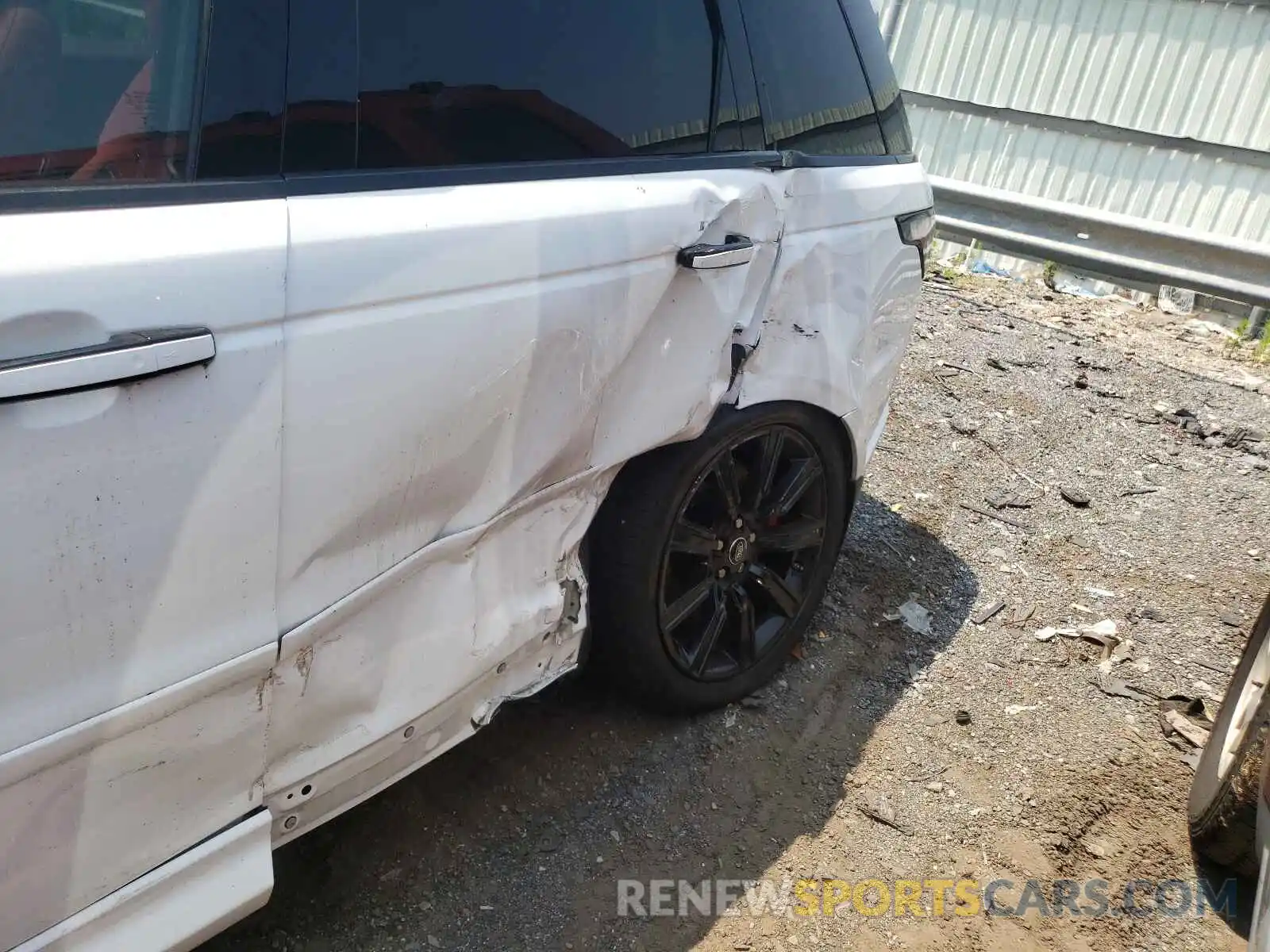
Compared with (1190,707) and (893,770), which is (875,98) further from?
(1190,707)

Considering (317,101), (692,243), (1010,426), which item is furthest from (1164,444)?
(317,101)

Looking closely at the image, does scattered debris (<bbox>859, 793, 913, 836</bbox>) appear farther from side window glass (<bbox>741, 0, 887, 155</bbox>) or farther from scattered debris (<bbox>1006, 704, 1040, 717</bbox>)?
side window glass (<bbox>741, 0, 887, 155</bbox>)

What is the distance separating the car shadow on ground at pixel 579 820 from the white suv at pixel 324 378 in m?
0.50

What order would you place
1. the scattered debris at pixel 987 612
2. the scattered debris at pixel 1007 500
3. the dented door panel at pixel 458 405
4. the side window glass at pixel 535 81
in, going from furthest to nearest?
the scattered debris at pixel 1007 500 → the scattered debris at pixel 987 612 → the side window glass at pixel 535 81 → the dented door panel at pixel 458 405

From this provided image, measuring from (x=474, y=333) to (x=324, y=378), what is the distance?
1.00 ft

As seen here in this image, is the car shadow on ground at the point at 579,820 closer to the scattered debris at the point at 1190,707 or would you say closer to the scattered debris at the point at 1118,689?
the scattered debris at the point at 1118,689

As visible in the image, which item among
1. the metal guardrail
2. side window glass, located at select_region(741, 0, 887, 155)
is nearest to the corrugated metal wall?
the metal guardrail

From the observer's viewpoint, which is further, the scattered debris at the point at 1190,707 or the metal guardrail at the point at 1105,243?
the metal guardrail at the point at 1105,243

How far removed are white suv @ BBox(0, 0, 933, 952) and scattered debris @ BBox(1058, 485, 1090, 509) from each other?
104 inches

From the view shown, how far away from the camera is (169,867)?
5.33ft

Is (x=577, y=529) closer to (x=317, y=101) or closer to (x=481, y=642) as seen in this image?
(x=481, y=642)

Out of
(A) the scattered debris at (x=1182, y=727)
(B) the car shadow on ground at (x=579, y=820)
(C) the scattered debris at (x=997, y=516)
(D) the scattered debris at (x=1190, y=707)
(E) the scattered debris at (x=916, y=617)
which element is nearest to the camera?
(B) the car shadow on ground at (x=579, y=820)

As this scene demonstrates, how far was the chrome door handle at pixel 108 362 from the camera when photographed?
125cm

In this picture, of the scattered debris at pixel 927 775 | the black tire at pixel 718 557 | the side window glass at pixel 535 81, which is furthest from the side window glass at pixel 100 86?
the scattered debris at pixel 927 775
